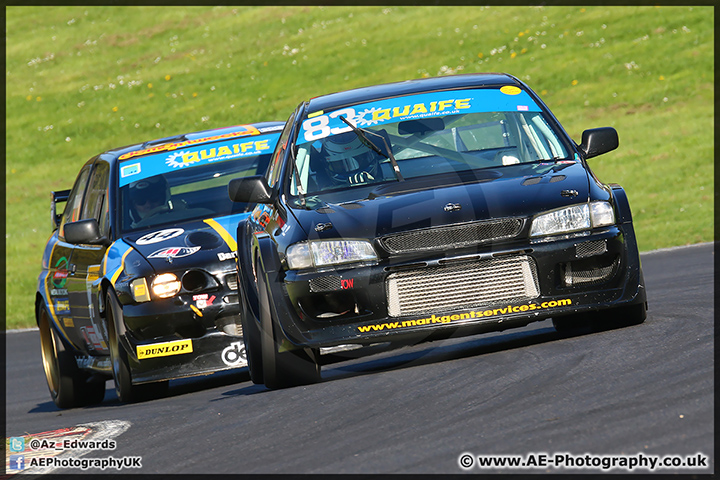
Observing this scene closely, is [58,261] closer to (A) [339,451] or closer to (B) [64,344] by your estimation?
(B) [64,344]

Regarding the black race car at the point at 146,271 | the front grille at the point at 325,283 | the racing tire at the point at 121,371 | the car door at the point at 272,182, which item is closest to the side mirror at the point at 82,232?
the black race car at the point at 146,271

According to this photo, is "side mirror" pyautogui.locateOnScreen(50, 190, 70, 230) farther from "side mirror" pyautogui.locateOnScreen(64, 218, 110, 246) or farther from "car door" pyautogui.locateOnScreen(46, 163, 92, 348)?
"side mirror" pyautogui.locateOnScreen(64, 218, 110, 246)

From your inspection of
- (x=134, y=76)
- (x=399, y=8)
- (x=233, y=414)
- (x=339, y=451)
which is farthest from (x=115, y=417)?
(x=399, y=8)

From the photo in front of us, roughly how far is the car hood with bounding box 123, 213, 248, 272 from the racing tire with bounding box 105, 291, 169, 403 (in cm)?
42

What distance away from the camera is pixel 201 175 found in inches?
370

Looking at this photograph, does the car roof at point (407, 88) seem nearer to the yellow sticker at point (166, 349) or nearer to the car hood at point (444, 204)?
the car hood at point (444, 204)

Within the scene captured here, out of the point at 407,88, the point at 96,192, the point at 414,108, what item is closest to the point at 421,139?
the point at 414,108

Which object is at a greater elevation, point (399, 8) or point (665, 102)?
point (399, 8)

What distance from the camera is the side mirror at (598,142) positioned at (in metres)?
7.33

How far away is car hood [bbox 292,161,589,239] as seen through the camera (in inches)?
249

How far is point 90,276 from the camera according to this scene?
871 centimetres

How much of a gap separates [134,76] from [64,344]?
3697cm

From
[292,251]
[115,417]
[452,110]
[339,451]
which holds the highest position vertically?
[452,110]

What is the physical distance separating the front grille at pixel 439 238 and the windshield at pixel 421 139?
0.85 m
